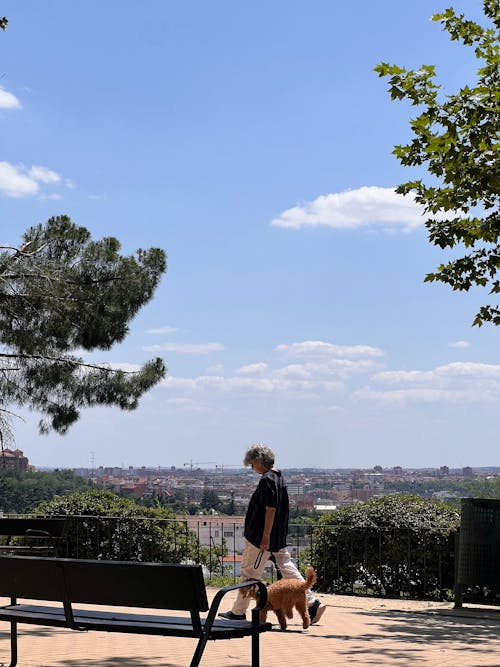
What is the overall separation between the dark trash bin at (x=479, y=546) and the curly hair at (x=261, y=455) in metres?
3.49

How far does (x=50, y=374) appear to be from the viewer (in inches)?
687

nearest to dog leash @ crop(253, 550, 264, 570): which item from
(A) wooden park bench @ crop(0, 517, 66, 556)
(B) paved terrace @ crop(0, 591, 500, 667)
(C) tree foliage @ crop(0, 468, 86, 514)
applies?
(B) paved terrace @ crop(0, 591, 500, 667)

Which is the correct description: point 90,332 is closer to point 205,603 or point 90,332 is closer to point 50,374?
point 50,374

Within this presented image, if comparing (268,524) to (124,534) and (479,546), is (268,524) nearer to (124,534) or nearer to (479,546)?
(479,546)

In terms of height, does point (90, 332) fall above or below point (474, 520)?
above

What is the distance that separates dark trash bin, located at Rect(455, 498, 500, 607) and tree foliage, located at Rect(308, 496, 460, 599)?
1.24 metres

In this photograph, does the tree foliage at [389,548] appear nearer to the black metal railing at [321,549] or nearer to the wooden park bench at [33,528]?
the black metal railing at [321,549]

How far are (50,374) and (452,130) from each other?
389 inches

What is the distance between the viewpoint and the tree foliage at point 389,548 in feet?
43.1

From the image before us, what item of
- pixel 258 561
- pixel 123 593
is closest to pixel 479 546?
pixel 258 561

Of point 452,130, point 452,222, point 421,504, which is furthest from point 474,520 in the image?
point 452,130

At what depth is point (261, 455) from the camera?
29.9 feet

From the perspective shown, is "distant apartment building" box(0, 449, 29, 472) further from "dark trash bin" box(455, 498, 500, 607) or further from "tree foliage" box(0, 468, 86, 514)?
"dark trash bin" box(455, 498, 500, 607)

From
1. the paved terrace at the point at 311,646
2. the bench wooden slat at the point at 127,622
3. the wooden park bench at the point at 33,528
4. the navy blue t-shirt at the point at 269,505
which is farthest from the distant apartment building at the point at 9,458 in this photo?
the bench wooden slat at the point at 127,622
